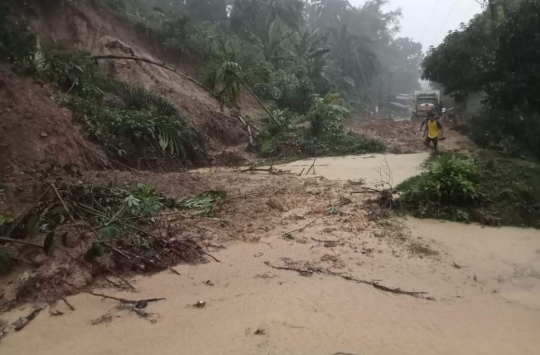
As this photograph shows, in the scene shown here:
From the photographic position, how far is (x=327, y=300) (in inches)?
159

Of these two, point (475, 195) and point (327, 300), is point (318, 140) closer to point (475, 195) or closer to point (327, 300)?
point (475, 195)

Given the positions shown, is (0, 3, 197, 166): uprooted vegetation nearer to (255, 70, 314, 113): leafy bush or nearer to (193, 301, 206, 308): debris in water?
(193, 301, 206, 308): debris in water

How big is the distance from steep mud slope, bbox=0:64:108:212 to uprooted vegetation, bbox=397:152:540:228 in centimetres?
674

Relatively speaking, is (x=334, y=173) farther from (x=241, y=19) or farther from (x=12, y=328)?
(x=241, y=19)

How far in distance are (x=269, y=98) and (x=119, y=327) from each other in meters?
19.5

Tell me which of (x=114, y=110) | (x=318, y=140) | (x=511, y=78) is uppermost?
(x=511, y=78)

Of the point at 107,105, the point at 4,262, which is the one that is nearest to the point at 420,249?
the point at 4,262

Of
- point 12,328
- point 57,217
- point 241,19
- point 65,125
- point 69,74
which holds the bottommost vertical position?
point 12,328

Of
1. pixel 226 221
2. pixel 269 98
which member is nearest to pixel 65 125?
pixel 226 221

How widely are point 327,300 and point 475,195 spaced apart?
4.13 m

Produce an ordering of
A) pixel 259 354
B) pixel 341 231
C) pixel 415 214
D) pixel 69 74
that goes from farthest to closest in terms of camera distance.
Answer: pixel 69 74 → pixel 415 214 → pixel 341 231 → pixel 259 354

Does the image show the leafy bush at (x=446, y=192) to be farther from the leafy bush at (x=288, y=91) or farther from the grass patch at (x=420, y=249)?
the leafy bush at (x=288, y=91)

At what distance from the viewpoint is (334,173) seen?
10531mm

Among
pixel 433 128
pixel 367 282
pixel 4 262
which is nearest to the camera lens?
pixel 4 262
